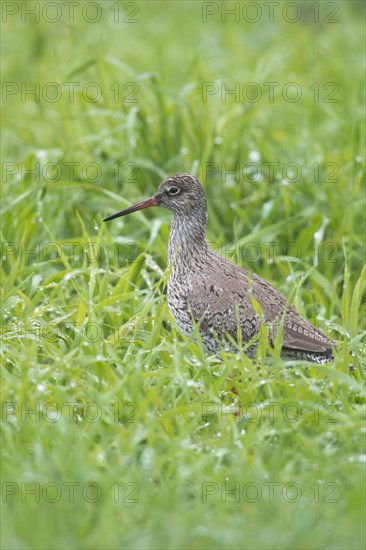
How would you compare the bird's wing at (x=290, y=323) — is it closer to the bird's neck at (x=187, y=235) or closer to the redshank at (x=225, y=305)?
the redshank at (x=225, y=305)

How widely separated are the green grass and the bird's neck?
243 mm

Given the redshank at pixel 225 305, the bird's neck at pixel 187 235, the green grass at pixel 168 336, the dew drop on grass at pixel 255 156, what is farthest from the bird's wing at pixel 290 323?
the dew drop on grass at pixel 255 156

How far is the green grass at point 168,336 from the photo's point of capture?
4570 millimetres

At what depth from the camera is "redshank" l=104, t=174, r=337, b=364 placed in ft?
20.4

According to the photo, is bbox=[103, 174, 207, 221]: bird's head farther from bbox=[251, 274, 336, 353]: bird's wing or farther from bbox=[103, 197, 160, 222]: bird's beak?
bbox=[251, 274, 336, 353]: bird's wing

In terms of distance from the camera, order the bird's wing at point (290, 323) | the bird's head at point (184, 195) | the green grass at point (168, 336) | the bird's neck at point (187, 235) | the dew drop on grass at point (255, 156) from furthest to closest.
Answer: the dew drop on grass at point (255, 156)
the bird's head at point (184, 195)
the bird's neck at point (187, 235)
the bird's wing at point (290, 323)
the green grass at point (168, 336)

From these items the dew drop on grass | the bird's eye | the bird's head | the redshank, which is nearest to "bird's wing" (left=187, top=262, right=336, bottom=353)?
the redshank

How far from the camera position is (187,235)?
6.80m

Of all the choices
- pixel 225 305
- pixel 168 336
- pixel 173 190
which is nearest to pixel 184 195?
pixel 173 190

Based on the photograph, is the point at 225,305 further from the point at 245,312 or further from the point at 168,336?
the point at 168,336

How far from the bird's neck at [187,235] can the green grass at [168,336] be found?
24 cm

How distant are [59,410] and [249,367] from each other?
108 centimetres

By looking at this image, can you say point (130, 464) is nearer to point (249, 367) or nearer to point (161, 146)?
point (249, 367)

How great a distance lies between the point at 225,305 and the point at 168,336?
1.37 ft
